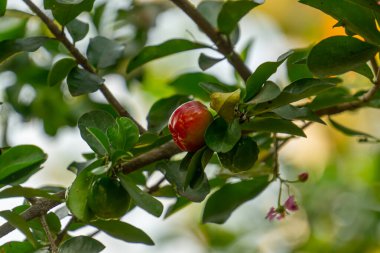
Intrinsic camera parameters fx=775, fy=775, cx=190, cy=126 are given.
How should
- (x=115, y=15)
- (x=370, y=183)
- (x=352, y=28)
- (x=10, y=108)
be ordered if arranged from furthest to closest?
(x=370, y=183), (x=115, y=15), (x=10, y=108), (x=352, y=28)

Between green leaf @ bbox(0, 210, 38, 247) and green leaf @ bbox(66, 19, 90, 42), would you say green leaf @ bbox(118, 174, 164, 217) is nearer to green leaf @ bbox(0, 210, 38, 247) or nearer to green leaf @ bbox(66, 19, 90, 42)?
green leaf @ bbox(0, 210, 38, 247)

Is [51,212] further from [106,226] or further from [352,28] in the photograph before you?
[352,28]

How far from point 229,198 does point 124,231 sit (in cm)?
27

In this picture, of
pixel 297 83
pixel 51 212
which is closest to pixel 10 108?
pixel 51 212

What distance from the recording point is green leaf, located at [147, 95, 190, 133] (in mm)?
1147

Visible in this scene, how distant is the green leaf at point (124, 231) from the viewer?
103cm

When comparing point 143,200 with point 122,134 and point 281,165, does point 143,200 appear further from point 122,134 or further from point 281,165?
point 281,165

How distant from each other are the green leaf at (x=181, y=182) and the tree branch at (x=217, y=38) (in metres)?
0.25

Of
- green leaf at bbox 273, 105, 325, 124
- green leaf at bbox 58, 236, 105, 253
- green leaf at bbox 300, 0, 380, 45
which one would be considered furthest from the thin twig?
green leaf at bbox 300, 0, 380, 45

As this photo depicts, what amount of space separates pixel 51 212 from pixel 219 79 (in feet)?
1.68

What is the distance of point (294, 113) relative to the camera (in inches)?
39.1

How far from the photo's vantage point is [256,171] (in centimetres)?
124

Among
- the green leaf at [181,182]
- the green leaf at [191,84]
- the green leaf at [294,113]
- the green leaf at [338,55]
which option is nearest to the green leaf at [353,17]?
the green leaf at [338,55]

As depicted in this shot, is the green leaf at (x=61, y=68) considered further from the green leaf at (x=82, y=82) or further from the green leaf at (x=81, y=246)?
the green leaf at (x=81, y=246)
